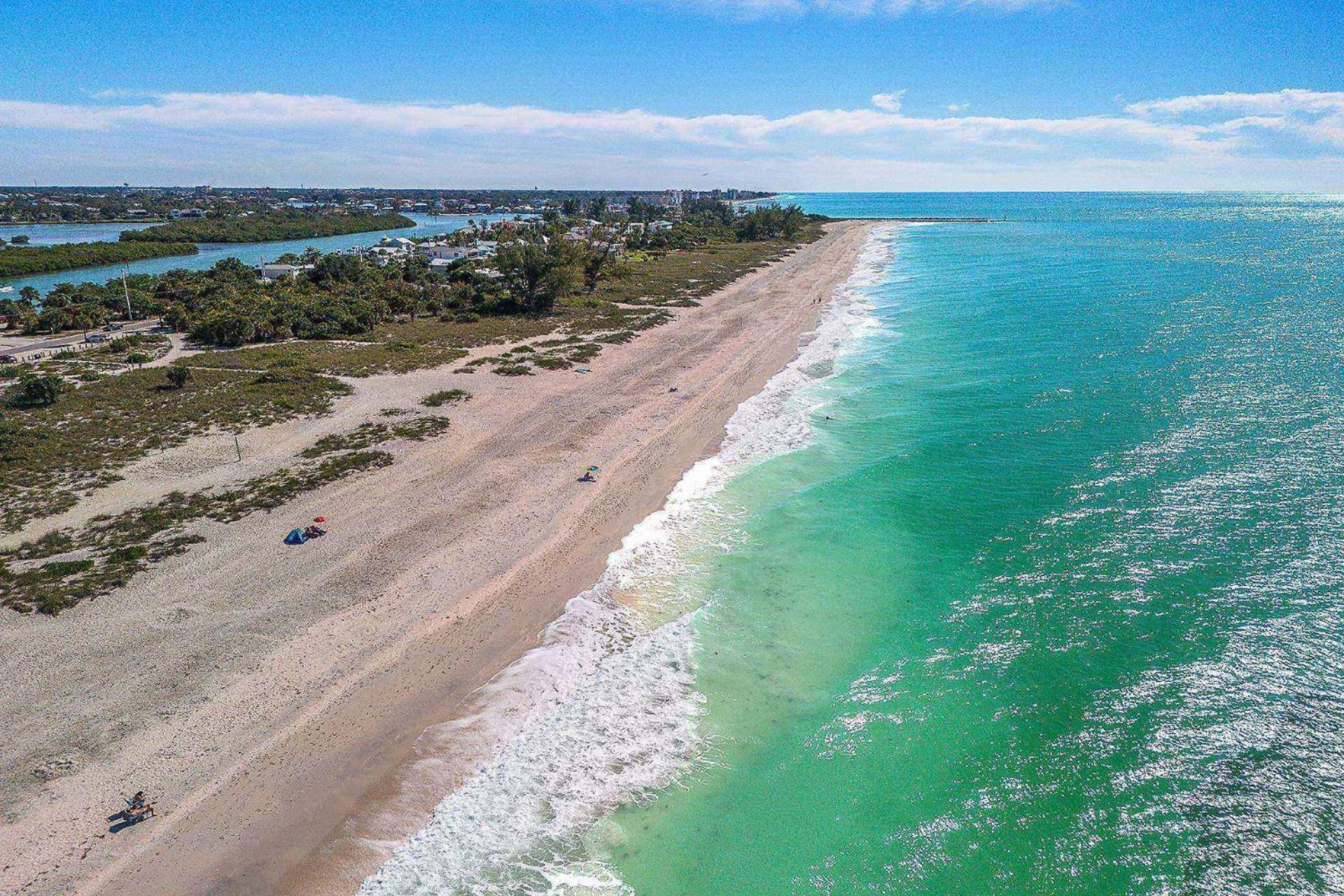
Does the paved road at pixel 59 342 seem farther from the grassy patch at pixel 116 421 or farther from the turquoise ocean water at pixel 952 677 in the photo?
the turquoise ocean water at pixel 952 677

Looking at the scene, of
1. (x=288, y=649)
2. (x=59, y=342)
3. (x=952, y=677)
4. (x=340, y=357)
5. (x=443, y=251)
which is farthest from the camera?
(x=443, y=251)

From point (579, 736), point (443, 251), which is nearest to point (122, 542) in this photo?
point (579, 736)

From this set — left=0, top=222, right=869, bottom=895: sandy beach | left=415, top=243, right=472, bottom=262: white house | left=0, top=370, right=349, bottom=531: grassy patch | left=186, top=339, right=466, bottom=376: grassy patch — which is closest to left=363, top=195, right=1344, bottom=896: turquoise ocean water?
left=0, top=222, right=869, bottom=895: sandy beach

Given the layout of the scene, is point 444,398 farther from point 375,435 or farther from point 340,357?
point 340,357

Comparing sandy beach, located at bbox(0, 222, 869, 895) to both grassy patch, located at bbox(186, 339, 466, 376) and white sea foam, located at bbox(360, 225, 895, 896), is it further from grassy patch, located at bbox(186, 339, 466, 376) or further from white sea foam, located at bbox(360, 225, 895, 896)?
grassy patch, located at bbox(186, 339, 466, 376)

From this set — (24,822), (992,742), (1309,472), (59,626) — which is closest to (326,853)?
(24,822)

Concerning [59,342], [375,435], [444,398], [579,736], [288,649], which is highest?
[59,342]

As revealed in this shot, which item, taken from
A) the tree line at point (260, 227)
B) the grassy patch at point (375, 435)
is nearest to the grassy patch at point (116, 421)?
the grassy patch at point (375, 435)
